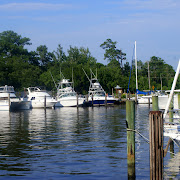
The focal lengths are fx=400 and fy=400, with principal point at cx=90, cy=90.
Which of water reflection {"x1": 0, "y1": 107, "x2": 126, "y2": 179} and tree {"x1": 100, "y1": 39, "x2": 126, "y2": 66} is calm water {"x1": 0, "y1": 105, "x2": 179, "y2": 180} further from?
tree {"x1": 100, "y1": 39, "x2": 126, "y2": 66}

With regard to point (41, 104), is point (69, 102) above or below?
above

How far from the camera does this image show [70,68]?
95.8 m

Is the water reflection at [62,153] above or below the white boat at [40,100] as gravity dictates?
Result: below

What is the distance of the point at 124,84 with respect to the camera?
326ft

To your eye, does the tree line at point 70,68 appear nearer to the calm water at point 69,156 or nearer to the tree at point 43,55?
the tree at point 43,55

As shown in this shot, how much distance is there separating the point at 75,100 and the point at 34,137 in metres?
42.9

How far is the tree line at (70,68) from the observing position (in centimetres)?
9312

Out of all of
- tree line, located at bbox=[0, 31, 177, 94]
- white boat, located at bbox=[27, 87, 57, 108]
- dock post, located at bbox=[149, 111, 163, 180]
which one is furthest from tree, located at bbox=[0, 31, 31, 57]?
dock post, located at bbox=[149, 111, 163, 180]

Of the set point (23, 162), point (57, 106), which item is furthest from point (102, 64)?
point (23, 162)

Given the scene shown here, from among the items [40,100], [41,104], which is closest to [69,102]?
[41,104]

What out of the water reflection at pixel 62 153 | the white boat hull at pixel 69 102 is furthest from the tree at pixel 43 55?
the water reflection at pixel 62 153

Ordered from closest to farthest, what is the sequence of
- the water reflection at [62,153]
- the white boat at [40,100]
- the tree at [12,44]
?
the water reflection at [62,153], the white boat at [40,100], the tree at [12,44]

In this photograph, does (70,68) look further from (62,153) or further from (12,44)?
(62,153)

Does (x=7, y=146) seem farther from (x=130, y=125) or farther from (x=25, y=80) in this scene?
(x=25, y=80)
